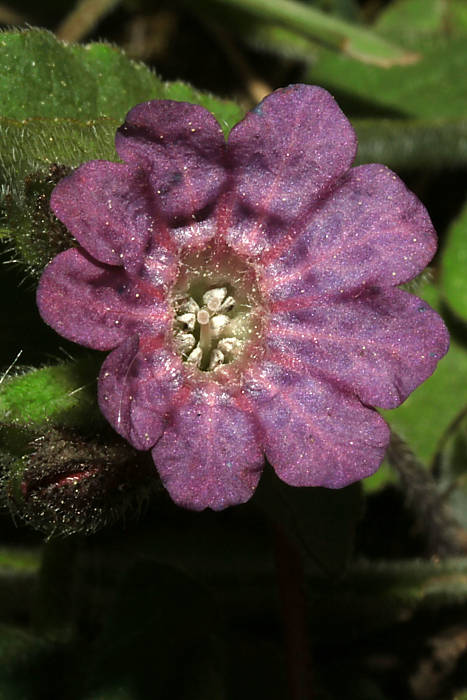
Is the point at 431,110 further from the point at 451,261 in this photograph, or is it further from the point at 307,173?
the point at 307,173

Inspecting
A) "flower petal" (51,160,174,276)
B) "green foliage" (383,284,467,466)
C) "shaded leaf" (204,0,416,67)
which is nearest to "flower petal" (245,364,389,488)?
"flower petal" (51,160,174,276)

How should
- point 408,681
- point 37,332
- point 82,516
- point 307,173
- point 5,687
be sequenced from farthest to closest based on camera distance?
point 408,681
point 5,687
point 37,332
point 307,173
point 82,516

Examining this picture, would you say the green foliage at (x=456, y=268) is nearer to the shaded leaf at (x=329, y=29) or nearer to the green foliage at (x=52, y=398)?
the shaded leaf at (x=329, y=29)

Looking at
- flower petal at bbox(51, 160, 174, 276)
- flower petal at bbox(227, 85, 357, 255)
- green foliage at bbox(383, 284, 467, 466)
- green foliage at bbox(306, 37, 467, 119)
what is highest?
flower petal at bbox(227, 85, 357, 255)

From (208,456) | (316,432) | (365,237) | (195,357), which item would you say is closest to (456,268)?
(365,237)

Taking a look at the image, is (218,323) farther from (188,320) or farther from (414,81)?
(414,81)

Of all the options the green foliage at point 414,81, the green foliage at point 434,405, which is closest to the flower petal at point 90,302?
the green foliage at point 434,405

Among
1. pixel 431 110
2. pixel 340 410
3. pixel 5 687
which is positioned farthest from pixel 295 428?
pixel 431 110

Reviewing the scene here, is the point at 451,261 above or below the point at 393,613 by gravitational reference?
above

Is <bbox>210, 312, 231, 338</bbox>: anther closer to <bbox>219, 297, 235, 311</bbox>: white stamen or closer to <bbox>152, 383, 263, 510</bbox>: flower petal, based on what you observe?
<bbox>219, 297, 235, 311</bbox>: white stamen
